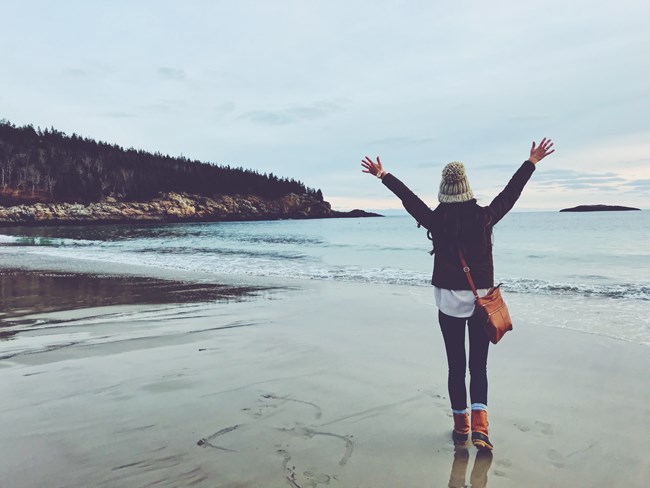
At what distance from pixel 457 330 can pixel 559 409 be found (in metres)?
1.51

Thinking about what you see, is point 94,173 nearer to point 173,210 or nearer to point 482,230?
point 173,210

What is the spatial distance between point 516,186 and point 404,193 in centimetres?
82

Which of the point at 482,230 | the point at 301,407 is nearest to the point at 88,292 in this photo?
the point at 301,407

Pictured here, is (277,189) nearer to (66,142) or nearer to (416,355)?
(66,142)

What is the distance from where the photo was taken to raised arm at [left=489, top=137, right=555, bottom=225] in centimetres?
317

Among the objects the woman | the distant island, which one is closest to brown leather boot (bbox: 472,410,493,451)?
the woman

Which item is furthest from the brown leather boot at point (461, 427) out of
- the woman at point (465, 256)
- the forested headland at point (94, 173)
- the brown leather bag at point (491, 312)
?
the forested headland at point (94, 173)

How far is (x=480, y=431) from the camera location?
317 cm

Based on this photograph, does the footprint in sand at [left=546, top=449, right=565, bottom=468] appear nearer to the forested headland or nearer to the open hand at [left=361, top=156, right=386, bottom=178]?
the open hand at [left=361, top=156, right=386, bottom=178]

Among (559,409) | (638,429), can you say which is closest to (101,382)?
(559,409)

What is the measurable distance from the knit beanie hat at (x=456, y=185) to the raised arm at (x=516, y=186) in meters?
0.20

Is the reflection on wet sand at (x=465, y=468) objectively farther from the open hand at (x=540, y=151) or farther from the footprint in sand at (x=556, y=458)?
the open hand at (x=540, y=151)

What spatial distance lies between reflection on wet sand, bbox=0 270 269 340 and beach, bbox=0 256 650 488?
195cm

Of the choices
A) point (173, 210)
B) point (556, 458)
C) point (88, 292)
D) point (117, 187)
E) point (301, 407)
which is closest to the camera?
point (556, 458)
